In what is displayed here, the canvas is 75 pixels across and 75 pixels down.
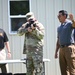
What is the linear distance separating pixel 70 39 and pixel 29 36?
3.09ft

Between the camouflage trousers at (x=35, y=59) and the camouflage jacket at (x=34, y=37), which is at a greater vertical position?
the camouflage jacket at (x=34, y=37)

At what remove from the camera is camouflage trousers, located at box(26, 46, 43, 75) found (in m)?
A: 6.53

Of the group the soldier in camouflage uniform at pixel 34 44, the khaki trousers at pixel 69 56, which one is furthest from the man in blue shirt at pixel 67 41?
the soldier in camouflage uniform at pixel 34 44

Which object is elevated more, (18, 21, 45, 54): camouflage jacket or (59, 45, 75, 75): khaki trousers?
(18, 21, 45, 54): camouflage jacket

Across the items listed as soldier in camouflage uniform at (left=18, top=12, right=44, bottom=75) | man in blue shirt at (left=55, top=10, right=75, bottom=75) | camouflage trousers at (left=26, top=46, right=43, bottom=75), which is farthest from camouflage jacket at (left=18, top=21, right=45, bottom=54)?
man in blue shirt at (left=55, top=10, right=75, bottom=75)

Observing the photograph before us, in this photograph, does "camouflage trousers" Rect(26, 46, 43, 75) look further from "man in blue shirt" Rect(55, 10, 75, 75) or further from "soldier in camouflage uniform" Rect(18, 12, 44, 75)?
"man in blue shirt" Rect(55, 10, 75, 75)

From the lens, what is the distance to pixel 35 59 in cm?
653

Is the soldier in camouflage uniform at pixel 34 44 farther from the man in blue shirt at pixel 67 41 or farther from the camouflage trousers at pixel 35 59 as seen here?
the man in blue shirt at pixel 67 41

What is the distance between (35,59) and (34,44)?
329 millimetres

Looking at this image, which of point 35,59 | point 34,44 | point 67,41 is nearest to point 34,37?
point 34,44

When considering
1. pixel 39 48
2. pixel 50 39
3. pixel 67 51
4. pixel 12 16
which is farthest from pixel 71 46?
pixel 12 16

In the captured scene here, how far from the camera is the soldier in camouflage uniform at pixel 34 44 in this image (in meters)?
6.53

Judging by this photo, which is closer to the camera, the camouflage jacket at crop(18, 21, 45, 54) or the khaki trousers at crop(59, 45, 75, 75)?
the camouflage jacket at crop(18, 21, 45, 54)

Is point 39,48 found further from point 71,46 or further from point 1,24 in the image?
point 1,24
